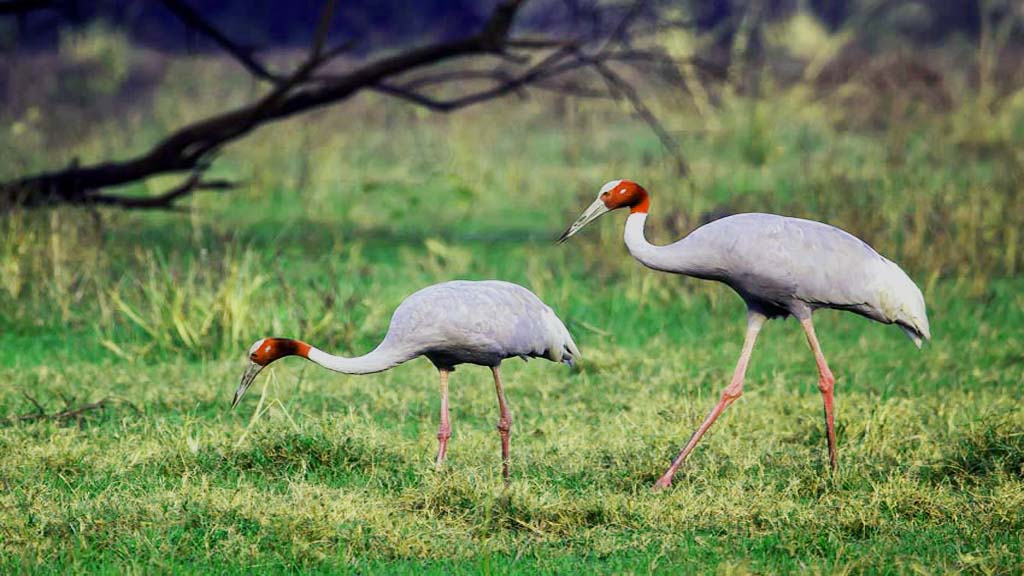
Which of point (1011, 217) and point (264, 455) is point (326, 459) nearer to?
point (264, 455)

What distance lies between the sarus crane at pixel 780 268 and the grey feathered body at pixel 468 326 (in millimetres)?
454

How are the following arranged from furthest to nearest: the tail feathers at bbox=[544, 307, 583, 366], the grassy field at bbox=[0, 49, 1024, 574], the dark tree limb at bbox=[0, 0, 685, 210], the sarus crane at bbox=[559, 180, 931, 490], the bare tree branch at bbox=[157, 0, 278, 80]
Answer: the bare tree branch at bbox=[157, 0, 278, 80]
the dark tree limb at bbox=[0, 0, 685, 210]
the tail feathers at bbox=[544, 307, 583, 366]
the sarus crane at bbox=[559, 180, 931, 490]
the grassy field at bbox=[0, 49, 1024, 574]

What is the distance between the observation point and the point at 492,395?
6715 mm

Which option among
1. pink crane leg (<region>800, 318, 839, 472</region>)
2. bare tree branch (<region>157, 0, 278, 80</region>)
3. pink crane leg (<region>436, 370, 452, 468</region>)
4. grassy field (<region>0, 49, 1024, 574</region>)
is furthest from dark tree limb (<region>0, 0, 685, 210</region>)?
pink crane leg (<region>436, 370, 452, 468</region>)

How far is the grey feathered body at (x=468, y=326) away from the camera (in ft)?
17.0

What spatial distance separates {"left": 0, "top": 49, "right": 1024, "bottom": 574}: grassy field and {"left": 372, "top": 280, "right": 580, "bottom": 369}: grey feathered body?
16.9 inches

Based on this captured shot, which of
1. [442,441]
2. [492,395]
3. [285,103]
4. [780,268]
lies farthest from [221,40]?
[780,268]

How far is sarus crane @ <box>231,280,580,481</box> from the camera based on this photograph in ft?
17.0

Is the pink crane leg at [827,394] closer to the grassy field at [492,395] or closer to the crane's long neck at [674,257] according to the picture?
the grassy field at [492,395]

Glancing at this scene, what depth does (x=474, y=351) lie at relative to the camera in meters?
5.30

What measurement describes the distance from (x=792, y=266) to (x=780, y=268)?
1.9 inches

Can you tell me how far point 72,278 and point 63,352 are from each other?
87 cm

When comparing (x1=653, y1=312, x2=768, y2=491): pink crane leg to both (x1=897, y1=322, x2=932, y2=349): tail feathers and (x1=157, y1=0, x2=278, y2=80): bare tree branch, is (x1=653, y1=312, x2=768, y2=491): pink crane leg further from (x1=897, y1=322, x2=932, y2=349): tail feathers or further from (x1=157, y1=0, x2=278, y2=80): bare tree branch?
(x1=157, y1=0, x2=278, y2=80): bare tree branch

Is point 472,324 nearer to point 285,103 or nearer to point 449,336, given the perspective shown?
point 449,336
